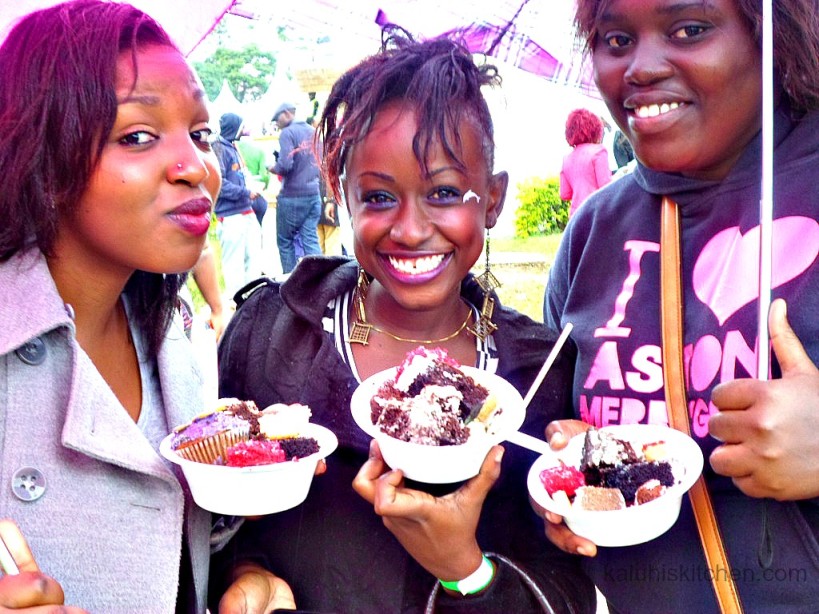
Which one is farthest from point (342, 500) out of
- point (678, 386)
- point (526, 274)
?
point (526, 274)

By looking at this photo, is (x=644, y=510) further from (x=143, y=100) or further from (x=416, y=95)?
(x=143, y=100)

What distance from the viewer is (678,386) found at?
6.59 feet

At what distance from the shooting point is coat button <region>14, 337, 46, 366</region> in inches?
68.2

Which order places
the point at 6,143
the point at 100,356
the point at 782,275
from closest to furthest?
the point at 6,143 < the point at 782,275 < the point at 100,356

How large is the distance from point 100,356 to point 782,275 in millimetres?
1802

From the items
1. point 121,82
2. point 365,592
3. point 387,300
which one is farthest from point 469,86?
point 365,592

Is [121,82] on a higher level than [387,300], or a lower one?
higher

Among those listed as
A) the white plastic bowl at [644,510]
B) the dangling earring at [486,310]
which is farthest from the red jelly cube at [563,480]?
the dangling earring at [486,310]

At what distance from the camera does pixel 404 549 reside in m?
2.16

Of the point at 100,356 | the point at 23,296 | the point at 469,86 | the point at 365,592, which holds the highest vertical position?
the point at 469,86

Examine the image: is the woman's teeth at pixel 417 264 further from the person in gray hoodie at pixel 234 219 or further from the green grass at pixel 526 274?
the person in gray hoodie at pixel 234 219

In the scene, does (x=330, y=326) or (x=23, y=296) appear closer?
(x=23, y=296)

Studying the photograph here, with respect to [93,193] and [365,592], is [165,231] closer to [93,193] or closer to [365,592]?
[93,193]

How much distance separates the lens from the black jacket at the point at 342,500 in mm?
2143
